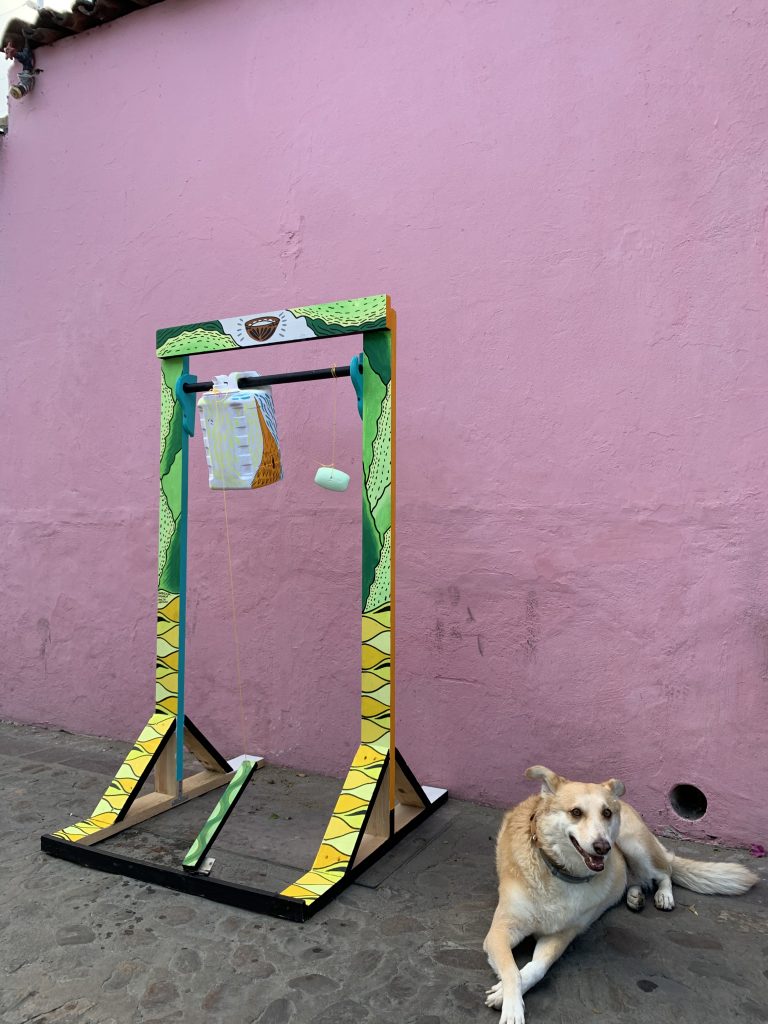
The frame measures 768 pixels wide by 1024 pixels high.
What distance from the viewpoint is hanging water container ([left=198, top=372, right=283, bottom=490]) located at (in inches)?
136

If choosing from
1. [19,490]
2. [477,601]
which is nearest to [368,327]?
[477,601]

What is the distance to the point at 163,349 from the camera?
389 centimetres

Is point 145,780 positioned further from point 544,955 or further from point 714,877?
point 714,877

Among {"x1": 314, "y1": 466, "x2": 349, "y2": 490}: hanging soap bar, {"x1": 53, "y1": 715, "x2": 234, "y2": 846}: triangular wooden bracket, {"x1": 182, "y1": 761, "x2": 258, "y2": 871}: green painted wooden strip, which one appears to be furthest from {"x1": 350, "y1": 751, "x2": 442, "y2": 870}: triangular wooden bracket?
{"x1": 314, "y1": 466, "x2": 349, "y2": 490}: hanging soap bar

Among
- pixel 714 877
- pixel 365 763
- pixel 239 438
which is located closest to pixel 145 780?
pixel 365 763

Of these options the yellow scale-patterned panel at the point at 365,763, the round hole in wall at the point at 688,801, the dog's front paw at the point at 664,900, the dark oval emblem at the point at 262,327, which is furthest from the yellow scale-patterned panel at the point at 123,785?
the round hole in wall at the point at 688,801

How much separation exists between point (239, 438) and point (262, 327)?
551mm

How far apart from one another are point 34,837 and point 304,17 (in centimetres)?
468

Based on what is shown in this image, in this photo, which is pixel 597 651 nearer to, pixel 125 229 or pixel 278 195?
pixel 278 195

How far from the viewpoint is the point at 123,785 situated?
3.65 metres

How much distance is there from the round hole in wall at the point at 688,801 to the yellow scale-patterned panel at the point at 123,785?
2416 millimetres

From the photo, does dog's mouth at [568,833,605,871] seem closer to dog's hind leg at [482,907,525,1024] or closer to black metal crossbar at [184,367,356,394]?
dog's hind leg at [482,907,525,1024]

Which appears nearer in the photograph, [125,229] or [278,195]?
[278,195]

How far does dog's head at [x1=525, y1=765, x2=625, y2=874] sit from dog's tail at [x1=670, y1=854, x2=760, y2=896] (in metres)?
0.66
